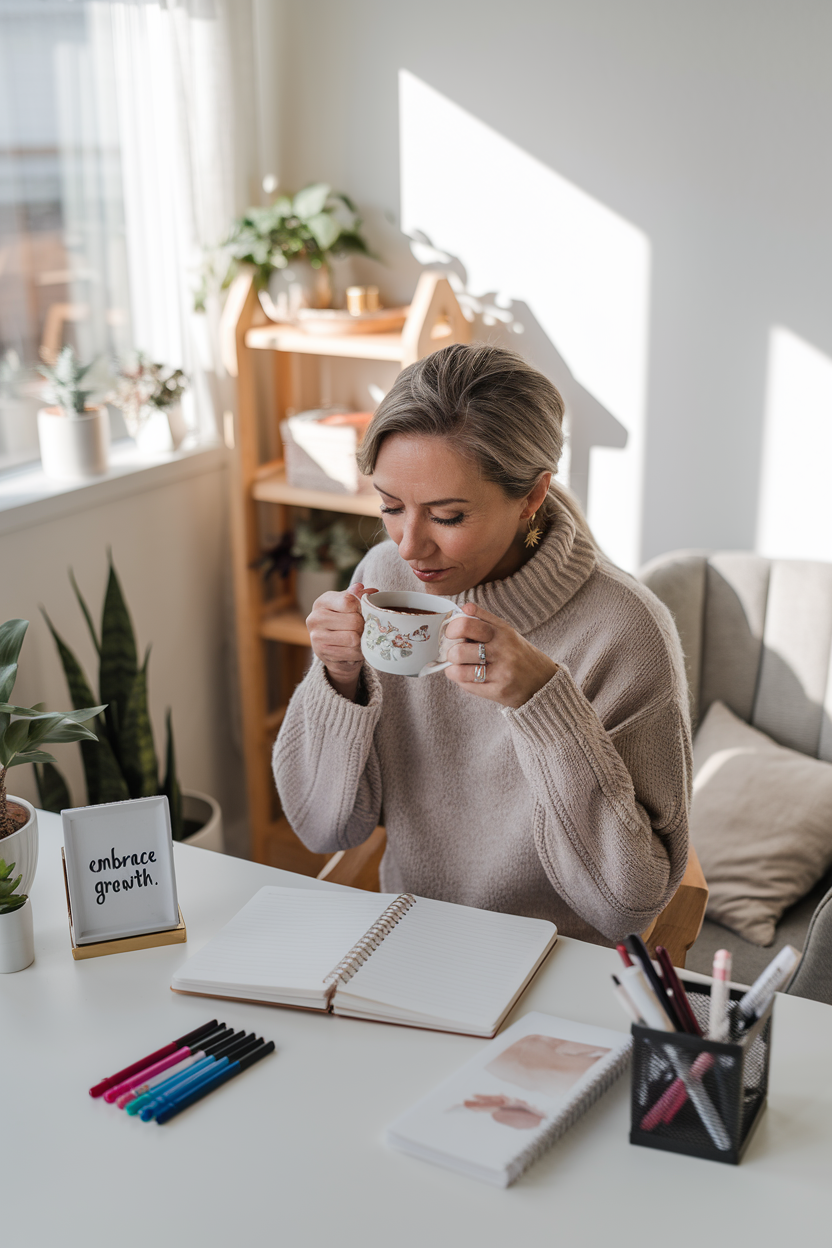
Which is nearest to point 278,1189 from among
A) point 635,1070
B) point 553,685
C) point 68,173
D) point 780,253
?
point 635,1070

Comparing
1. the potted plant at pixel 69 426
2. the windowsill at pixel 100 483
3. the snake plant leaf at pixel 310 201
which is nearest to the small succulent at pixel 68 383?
the potted plant at pixel 69 426

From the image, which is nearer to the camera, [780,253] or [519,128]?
[780,253]

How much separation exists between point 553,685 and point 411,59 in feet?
5.99

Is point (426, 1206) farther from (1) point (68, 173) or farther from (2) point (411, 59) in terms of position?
(2) point (411, 59)

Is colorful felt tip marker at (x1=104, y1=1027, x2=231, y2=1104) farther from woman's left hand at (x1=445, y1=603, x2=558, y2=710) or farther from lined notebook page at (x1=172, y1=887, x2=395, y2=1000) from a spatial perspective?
woman's left hand at (x1=445, y1=603, x2=558, y2=710)

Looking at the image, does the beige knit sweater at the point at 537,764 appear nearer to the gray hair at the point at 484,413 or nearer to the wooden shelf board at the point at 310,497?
the gray hair at the point at 484,413

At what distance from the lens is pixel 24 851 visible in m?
1.29

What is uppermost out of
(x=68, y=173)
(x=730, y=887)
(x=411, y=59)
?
(x=411, y=59)

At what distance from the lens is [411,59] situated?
2496mm

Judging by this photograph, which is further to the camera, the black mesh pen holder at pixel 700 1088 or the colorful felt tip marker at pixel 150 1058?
the colorful felt tip marker at pixel 150 1058

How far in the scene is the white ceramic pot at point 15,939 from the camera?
118 cm

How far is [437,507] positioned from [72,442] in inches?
47.7

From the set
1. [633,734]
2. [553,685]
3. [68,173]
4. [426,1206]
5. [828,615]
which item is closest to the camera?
[426,1206]

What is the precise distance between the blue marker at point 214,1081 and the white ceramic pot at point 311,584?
174 cm
